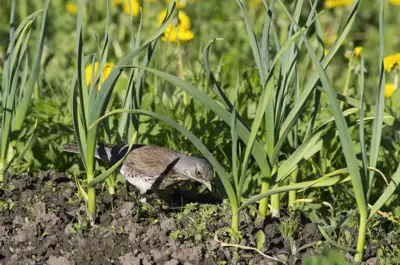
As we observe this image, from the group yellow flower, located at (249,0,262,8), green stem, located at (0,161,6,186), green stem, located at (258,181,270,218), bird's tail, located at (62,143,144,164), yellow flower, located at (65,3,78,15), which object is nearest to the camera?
green stem, located at (258,181,270,218)

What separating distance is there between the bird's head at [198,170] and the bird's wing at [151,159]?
0.09m

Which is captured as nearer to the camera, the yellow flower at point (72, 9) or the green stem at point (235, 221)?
the green stem at point (235, 221)

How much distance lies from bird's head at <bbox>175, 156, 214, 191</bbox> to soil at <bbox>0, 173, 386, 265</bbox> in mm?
141

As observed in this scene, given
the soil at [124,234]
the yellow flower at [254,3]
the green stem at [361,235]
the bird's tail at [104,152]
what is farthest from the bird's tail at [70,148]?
the yellow flower at [254,3]

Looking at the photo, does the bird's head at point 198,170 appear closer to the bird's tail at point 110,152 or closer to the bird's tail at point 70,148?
the bird's tail at point 110,152

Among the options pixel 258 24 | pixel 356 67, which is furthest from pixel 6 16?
pixel 356 67

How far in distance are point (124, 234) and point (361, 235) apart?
0.91 m

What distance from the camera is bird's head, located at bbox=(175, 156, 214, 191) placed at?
401 cm

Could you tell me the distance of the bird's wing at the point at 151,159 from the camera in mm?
4133

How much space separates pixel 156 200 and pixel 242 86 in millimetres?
1261

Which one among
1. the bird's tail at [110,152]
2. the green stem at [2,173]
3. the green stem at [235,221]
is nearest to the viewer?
the green stem at [235,221]

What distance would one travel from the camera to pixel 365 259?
11.6ft

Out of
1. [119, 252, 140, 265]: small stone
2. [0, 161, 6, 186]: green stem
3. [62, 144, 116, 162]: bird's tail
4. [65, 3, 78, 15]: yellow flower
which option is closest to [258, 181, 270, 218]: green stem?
[119, 252, 140, 265]: small stone

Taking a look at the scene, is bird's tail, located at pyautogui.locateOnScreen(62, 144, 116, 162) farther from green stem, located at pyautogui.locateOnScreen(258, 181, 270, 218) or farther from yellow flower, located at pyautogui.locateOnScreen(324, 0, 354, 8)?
yellow flower, located at pyautogui.locateOnScreen(324, 0, 354, 8)
